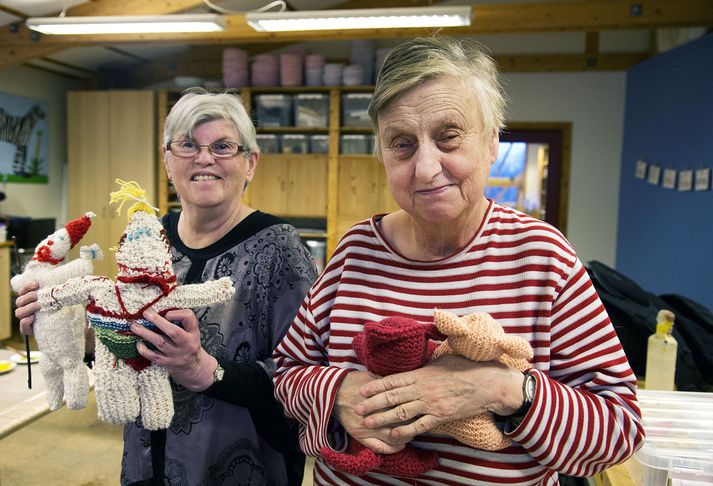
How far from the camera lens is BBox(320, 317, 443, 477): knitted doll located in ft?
2.66

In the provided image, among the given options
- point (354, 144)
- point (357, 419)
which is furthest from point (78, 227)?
point (354, 144)

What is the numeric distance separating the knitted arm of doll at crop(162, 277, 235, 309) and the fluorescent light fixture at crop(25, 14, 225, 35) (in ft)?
10.6

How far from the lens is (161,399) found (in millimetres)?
1036

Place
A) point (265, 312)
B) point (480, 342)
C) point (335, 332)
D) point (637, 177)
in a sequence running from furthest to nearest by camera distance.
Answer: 1. point (637, 177)
2. point (265, 312)
3. point (335, 332)
4. point (480, 342)

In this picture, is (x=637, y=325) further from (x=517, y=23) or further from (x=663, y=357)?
(x=517, y=23)

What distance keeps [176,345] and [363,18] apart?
3126 millimetres

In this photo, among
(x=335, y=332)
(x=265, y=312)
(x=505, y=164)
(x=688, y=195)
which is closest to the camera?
(x=335, y=332)

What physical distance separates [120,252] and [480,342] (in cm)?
68

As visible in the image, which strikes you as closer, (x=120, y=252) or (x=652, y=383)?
(x=120, y=252)

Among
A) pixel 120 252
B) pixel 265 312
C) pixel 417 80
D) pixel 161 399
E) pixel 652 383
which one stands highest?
pixel 417 80

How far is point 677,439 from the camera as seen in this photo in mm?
1250

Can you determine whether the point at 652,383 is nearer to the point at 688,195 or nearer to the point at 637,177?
the point at 688,195

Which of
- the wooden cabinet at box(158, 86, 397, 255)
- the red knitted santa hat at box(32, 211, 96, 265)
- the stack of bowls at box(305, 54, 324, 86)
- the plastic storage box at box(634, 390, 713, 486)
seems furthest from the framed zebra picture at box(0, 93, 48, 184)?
the plastic storage box at box(634, 390, 713, 486)

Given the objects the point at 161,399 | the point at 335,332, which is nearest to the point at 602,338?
the point at 335,332
